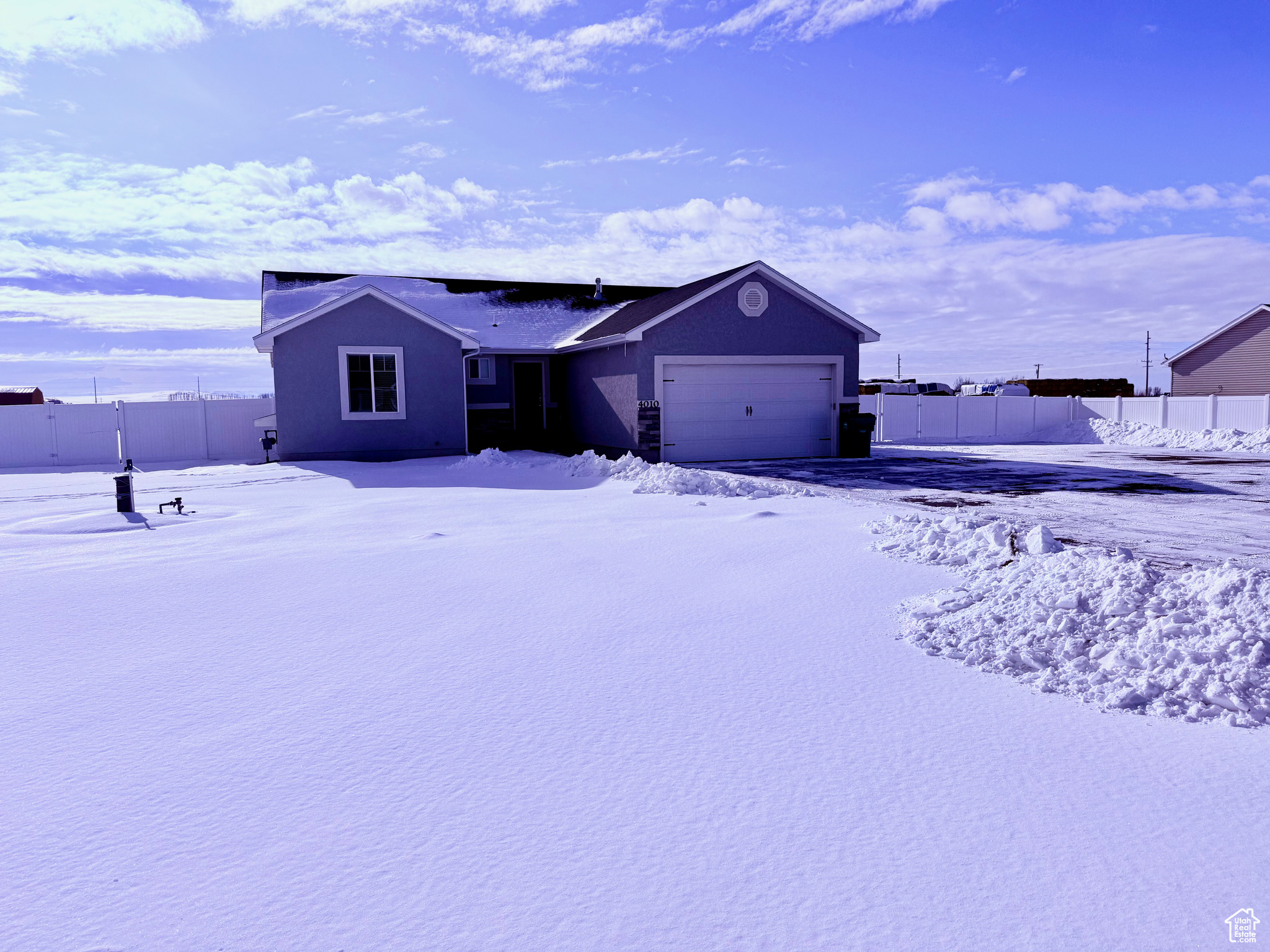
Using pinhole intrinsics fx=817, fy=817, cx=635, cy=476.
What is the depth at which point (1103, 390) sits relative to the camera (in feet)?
154

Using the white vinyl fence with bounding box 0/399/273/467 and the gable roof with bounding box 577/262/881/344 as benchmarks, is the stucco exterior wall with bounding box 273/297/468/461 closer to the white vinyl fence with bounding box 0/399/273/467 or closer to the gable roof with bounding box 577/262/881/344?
the gable roof with bounding box 577/262/881/344

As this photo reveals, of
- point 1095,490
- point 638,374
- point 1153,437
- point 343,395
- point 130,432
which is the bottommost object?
point 1095,490

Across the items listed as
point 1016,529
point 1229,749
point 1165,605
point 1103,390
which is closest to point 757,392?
point 1016,529

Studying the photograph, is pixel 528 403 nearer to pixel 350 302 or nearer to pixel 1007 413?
pixel 350 302

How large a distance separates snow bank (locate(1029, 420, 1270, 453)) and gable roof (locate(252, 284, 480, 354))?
66.1ft

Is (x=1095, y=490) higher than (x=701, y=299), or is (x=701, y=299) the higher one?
(x=701, y=299)

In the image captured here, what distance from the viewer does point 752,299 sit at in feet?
58.6

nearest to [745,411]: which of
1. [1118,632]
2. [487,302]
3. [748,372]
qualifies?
[748,372]

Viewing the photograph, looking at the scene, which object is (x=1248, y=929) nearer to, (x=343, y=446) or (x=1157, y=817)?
(x=1157, y=817)

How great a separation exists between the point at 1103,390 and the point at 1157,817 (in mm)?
50787

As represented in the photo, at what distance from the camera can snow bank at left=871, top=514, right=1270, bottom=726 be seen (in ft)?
13.4

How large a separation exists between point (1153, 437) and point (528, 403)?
20.0 meters

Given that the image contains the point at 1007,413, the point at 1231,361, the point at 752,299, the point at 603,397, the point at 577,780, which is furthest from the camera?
the point at 1231,361

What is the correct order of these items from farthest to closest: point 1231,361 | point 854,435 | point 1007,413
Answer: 1. point 1231,361
2. point 1007,413
3. point 854,435
